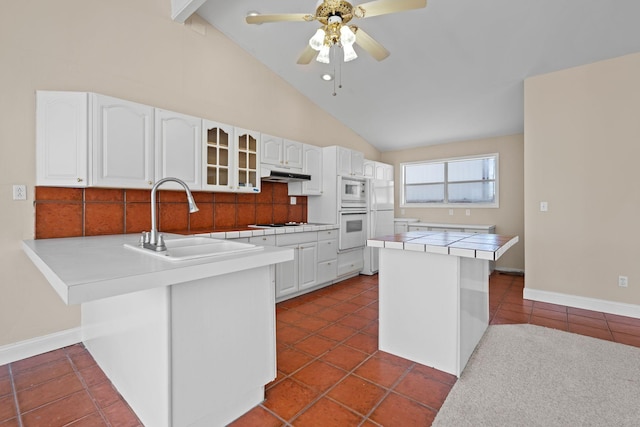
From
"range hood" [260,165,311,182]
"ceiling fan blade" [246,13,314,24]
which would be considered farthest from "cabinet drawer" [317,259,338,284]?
"ceiling fan blade" [246,13,314,24]

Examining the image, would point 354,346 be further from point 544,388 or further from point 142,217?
point 142,217

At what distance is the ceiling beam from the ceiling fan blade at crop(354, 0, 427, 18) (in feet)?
5.94

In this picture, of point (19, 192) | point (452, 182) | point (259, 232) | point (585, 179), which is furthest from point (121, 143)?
point (452, 182)

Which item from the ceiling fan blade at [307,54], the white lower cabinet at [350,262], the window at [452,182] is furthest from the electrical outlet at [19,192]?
the window at [452,182]

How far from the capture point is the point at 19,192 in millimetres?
2295

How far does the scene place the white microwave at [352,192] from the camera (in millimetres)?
4355

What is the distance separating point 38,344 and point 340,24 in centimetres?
334

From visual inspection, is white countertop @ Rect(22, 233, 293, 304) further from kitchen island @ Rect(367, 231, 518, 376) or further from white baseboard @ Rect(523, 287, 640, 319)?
white baseboard @ Rect(523, 287, 640, 319)

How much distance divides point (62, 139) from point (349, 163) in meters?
3.35

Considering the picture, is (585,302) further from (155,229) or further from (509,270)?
(155,229)

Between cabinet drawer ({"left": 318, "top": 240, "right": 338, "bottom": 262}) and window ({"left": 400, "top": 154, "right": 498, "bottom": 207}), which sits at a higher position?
window ({"left": 400, "top": 154, "right": 498, "bottom": 207})

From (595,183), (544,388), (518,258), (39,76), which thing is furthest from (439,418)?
(518,258)

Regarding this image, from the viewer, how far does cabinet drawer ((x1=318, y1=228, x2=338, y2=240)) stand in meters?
3.99

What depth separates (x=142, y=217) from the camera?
2926mm
